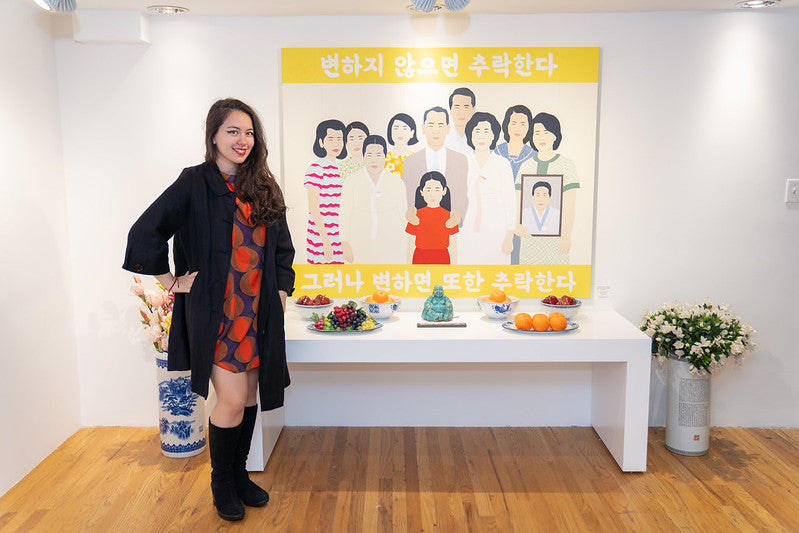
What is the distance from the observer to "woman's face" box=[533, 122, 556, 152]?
353 centimetres

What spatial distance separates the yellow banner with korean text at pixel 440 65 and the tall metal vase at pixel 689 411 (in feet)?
5.06

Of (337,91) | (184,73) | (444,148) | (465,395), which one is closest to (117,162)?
(184,73)

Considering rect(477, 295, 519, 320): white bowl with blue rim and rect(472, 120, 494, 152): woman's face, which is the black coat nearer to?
rect(477, 295, 519, 320): white bowl with blue rim

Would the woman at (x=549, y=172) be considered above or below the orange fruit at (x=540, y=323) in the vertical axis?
above

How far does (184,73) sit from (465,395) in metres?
2.24

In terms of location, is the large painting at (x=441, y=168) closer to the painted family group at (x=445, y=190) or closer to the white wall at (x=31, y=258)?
the painted family group at (x=445, y=190)

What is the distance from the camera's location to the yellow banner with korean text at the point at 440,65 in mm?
3477

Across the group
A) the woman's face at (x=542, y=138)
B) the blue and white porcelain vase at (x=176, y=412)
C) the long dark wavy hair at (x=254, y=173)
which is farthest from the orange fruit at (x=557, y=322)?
the blue and white porcelain vase at (x=176, y=412)

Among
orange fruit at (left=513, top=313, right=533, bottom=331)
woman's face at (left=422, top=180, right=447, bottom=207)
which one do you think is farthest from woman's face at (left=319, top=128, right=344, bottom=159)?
orange fruit at (left=513, top=313, right=533, bottom=331)

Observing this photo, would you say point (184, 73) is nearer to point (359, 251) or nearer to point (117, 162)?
point (117, 162)

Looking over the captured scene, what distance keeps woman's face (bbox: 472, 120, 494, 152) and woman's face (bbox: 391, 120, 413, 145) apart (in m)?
0.33

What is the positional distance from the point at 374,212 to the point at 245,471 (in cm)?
143

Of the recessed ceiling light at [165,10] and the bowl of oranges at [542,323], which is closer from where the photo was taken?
the bowl of oranges at [542,323]

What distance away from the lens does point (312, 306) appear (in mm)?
3445
